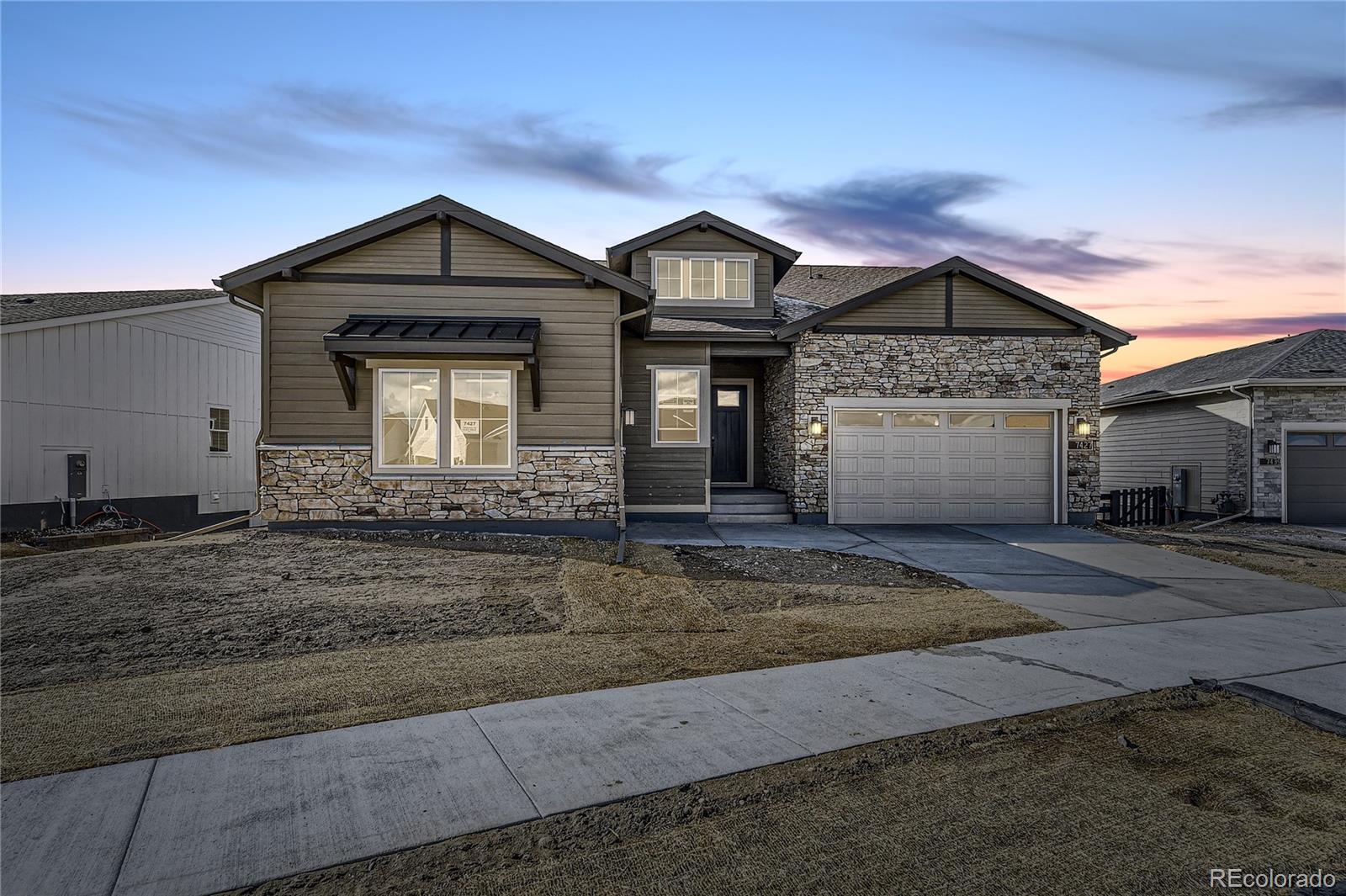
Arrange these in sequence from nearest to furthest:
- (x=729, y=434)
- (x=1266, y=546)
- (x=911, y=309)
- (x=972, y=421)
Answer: (x=1266, y=546)
(x=911, y=309)
(x=972, y=421)
(x=729, y=434)

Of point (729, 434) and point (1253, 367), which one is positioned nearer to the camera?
point (729, 434)

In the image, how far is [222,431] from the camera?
19031 millimetres

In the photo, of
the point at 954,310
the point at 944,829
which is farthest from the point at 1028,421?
the point at 944,829

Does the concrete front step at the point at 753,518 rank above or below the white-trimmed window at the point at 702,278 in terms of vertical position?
below

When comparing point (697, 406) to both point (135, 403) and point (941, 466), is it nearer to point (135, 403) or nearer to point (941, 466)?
point (941, 466)

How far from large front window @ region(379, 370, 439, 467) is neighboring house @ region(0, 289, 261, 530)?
7.29 m

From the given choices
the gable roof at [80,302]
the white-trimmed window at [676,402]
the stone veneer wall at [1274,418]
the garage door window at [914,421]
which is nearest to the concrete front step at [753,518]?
the white-trimmed window at [676,402]

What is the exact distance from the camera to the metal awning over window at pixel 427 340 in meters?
11.1

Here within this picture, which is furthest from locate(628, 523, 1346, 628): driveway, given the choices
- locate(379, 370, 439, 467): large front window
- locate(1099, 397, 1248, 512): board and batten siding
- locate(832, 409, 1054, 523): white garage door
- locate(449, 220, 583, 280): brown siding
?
locate(1099, 397, 1248, 512): board and batten siding

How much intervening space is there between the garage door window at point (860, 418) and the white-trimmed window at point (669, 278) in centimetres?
429

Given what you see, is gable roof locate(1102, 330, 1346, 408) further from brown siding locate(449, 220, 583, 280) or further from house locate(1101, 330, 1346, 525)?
brown siding locate(449, 220, 583, 280)

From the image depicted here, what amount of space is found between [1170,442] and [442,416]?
733 inches

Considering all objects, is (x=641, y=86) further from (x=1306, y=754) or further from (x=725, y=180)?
(x=1306, y=754)

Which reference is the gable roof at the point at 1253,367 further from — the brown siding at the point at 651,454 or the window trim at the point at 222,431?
the window trim at the point at 222,431
